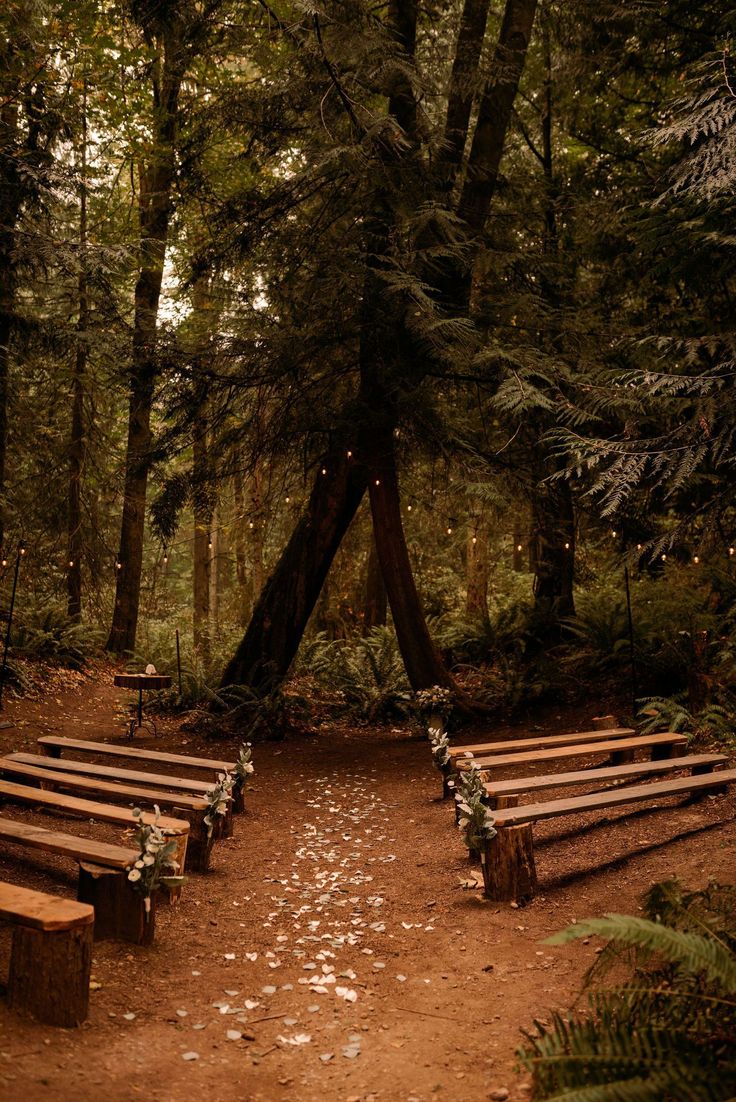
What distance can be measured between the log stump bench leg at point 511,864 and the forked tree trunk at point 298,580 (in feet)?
20.3

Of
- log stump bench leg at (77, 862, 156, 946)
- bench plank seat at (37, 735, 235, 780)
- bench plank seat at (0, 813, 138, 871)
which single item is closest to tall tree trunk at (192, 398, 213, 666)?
bench plank seat at (37, 735, 235, 780)

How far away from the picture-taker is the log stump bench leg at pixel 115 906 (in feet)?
13.0

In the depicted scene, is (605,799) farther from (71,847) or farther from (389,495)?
(389,495)

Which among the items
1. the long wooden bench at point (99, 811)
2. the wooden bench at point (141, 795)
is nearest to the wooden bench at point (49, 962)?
the long wooden bench at point (99, 811)

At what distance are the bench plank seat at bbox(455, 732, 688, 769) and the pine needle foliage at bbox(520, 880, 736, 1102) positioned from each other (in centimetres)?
333

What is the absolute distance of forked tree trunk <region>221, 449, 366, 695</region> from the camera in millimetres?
10602

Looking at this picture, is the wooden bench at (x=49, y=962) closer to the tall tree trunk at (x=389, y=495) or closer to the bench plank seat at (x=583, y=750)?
the bench plank seat at (x=583, y=750)

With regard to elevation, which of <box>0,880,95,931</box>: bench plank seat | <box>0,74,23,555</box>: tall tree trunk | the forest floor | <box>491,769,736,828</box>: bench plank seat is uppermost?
<box>0,74,23,555</box>: tall tree trunk

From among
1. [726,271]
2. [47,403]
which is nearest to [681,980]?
[726,271]

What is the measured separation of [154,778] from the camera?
6105 millimetres

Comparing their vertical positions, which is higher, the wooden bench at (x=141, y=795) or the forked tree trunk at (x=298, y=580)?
the forked tree trunk at (x=298, y=580)

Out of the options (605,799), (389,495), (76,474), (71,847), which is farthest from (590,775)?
(76,474)

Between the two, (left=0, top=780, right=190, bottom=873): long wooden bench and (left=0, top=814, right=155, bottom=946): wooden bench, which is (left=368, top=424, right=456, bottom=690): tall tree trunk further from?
(left=0, top=814, right=155, bottom=946): wooden bench

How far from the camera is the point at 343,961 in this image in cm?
413
